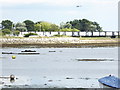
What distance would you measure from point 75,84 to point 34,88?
5.10 metres

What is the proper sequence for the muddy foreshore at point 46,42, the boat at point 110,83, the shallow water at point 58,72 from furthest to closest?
the muddy foreshore at point 46,42, the shallow water at point 58,72, the boat at point 110,83

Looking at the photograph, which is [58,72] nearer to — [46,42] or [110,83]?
[110,83]

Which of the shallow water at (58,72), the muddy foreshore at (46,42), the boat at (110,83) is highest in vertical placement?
the boat at (110,83)

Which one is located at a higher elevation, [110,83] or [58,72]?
[110,83]

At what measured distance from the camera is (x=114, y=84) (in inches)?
1095

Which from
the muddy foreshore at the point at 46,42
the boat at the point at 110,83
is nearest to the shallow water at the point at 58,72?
the boat at the point at 110,83

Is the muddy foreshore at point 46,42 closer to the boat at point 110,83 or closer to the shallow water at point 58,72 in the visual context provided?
the shallow water at point 58,72

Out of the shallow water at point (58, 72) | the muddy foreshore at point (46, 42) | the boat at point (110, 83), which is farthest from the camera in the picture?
the muddy foreshore at point (46, 42)

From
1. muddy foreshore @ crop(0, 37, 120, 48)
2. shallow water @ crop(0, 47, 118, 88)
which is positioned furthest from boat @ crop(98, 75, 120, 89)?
muddy foreshore @ crop(0, 37, 120, 48)

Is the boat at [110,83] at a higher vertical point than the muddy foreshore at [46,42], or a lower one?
higher

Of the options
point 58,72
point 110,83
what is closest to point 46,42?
point 58,72

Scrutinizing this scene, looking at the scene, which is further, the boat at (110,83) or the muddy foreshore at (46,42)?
the muddy foreshore at (46,42)

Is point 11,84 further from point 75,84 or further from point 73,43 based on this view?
point 73,43

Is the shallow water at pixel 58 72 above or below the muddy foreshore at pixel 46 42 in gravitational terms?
above
